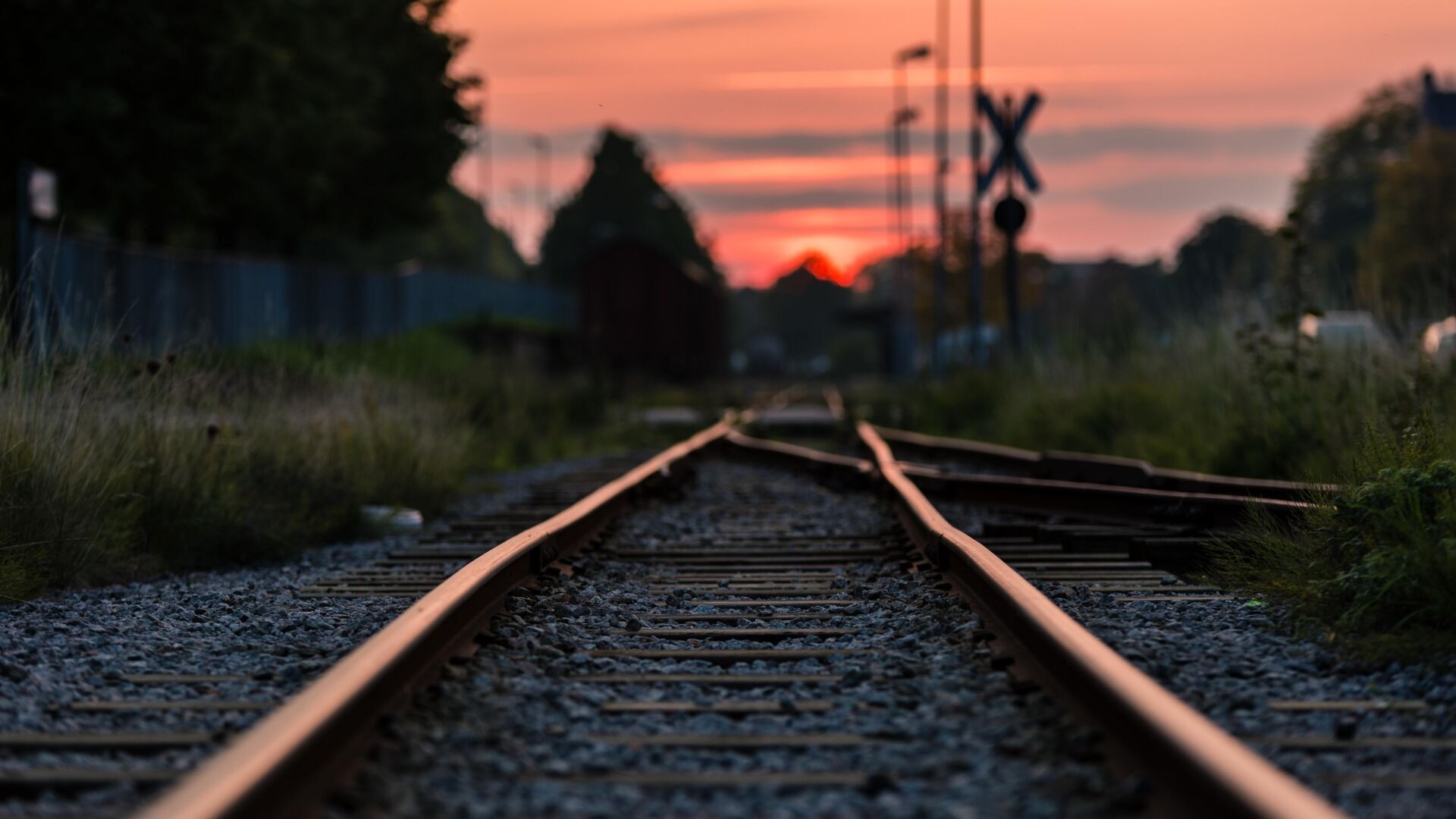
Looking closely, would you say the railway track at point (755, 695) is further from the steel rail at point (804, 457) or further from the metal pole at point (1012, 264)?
the metal pole at point (1012, 264)

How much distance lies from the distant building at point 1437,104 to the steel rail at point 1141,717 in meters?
39.7

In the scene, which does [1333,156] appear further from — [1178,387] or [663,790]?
[663,790]

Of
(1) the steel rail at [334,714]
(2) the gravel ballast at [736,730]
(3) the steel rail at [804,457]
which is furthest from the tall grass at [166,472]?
(3) the steel rail at [804,457]

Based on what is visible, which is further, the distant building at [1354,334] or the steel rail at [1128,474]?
the distant building at [1354,334]

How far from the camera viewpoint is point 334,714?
10.4 ft

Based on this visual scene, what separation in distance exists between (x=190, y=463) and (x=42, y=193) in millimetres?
Answer: 7850

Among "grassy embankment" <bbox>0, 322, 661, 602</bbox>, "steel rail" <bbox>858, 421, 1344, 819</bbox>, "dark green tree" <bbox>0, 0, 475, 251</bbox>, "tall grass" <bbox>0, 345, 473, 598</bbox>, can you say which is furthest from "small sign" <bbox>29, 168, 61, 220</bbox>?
"steel rail" <bbox>858, 421, 1344, 819</bbox>

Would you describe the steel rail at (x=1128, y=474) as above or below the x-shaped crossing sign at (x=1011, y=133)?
below

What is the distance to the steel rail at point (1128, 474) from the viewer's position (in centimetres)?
754

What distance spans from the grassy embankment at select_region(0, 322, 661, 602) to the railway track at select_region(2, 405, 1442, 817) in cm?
108

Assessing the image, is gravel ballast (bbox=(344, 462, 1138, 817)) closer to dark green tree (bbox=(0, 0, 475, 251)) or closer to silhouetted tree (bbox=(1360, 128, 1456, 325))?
dark green tree (bbox=(0, 0, 475, 251))

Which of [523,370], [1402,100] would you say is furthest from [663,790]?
[1402,100]

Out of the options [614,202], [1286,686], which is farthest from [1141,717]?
[614,202]

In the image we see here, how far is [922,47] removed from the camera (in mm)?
49500
